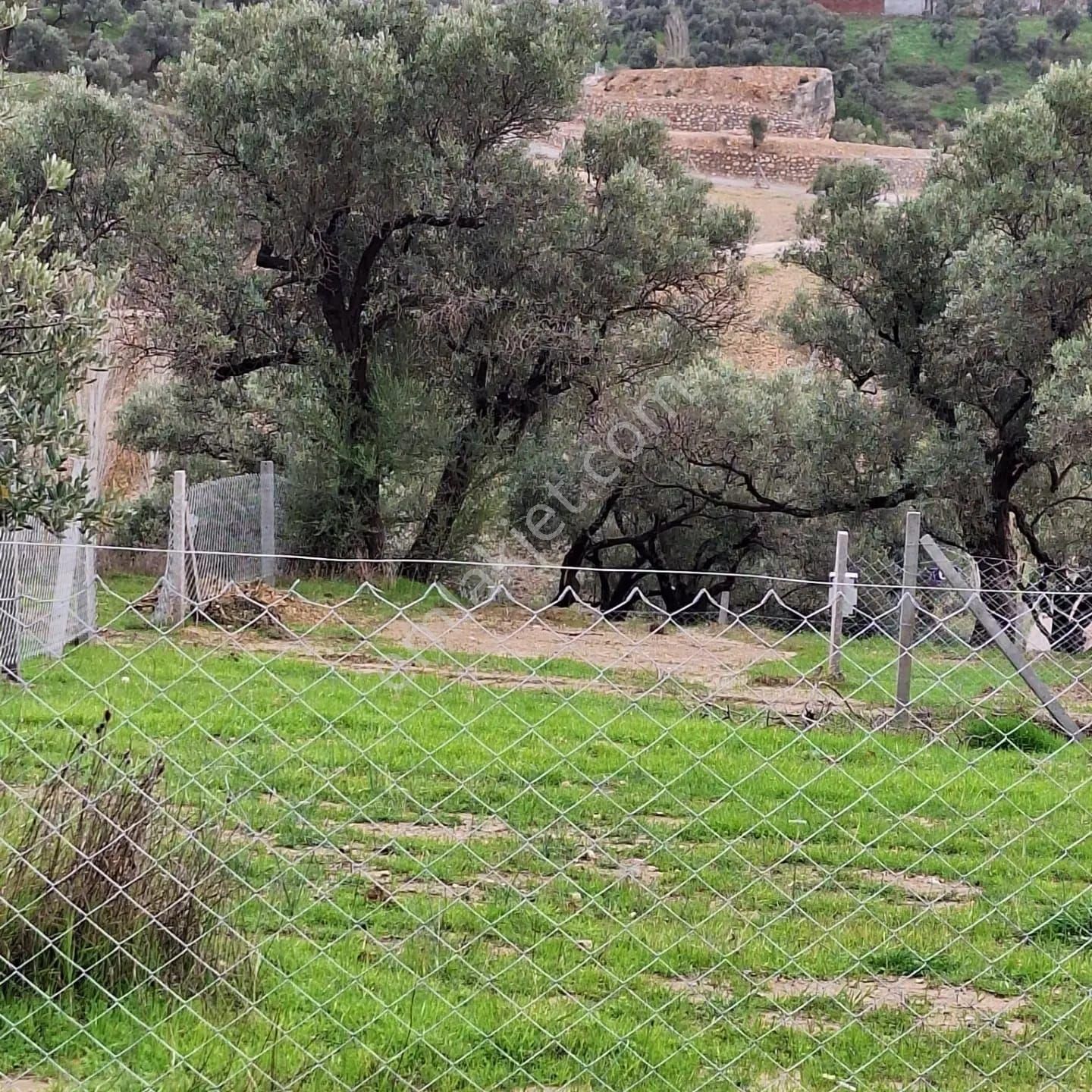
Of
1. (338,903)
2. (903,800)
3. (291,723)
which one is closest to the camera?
(338,903)

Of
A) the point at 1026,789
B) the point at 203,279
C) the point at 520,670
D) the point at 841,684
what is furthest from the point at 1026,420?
the point at 203,279

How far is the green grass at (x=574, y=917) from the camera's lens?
134 inches

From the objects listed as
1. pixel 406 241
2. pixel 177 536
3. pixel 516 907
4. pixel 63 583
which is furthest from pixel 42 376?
pixel 406 241

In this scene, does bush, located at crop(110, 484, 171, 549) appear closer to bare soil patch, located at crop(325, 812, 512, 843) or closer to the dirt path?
the dirt path

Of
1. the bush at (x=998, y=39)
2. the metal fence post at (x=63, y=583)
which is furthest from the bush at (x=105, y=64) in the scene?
the bush at (x=998, y=39)

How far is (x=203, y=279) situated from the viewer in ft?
45.0

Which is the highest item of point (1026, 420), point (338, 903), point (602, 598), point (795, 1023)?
point (795, 1023)

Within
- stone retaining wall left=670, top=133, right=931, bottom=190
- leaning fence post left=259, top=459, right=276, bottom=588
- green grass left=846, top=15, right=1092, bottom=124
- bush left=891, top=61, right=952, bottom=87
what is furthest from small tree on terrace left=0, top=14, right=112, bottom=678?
bush left=891, top=61, right=952, bottom=87

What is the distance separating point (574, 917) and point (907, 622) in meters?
3.61

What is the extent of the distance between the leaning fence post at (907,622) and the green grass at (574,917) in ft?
1.80

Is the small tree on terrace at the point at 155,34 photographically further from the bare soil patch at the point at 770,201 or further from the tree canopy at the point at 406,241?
the tree canopy at the point at 406,241

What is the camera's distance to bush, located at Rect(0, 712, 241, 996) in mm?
3549

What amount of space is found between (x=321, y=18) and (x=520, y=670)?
7.98 meters

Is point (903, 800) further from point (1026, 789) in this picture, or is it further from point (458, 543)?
point (458, 543)
